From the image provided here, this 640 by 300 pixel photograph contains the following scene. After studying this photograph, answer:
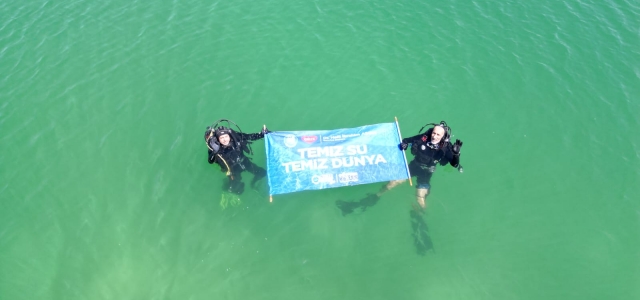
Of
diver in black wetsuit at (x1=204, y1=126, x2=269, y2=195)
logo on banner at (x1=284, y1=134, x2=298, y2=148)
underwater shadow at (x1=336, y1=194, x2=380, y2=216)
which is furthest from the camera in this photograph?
underwater shadow at (x1=336, y1=194, x2=380, y2=216)

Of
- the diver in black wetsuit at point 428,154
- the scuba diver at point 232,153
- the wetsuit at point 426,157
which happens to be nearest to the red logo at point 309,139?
the scuba diver at point 232,153

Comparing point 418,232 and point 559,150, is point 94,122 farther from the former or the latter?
point 559,150

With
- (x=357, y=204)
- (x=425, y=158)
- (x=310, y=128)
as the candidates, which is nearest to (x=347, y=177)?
(x=357, y=204)

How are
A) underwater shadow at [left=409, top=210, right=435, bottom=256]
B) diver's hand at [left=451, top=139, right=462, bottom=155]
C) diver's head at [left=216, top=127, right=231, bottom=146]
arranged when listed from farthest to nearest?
underwater shadow at [left=409, top=210, right=435, bottom=256]
diver's hand at [left=451, top=139, right=462, bottom=155]
diver's head at [left=216, top=127, right=231, bottom=146]

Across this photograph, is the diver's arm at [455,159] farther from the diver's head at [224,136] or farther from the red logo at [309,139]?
the diver's head at [224,136]

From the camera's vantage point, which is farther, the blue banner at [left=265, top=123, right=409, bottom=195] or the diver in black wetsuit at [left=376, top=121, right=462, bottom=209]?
the blue banner at [left=265, top=123, right=409, bottom=195]

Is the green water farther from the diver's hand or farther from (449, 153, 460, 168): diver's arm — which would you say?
the diver's hand

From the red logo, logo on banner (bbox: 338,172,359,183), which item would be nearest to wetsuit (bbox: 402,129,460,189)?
logo on banner (bbox: 338,172,359,183)
